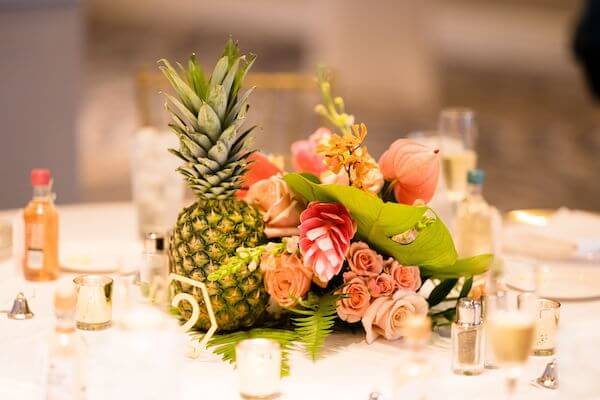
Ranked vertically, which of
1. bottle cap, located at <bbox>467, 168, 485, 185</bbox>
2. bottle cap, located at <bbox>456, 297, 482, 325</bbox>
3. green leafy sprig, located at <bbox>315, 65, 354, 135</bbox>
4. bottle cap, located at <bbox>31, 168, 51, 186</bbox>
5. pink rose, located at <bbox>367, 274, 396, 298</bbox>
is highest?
green leafy sprig, located at <bbox>315, 65, 354, 135</bbox>

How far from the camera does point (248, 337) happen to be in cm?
169

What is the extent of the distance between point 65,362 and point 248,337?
0.43 meters

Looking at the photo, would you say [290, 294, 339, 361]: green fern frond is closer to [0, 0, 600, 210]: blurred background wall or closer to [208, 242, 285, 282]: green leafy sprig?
[208, 242, 285, 282]: green leafy sprig

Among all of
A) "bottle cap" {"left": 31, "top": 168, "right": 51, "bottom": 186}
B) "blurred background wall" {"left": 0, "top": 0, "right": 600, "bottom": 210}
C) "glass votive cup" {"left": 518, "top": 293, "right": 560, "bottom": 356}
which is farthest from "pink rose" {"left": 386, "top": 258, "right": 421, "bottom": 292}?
"blurred background wall" {"left": 0, "top": 0, "right": 600, "bottom": 210}

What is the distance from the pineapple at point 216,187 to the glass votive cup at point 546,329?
0.45m

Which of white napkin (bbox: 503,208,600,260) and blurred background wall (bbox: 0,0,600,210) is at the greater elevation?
blurred background wall (bbox: 0,0,600,210)

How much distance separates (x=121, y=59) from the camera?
35.5 feet

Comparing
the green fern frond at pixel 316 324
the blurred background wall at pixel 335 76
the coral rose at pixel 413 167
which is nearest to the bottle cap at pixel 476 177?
the coral rose at pixel 413 167

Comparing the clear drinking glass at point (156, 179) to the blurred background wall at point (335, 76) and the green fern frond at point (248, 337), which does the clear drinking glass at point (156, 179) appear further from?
the green fern frond at point (248, 337)

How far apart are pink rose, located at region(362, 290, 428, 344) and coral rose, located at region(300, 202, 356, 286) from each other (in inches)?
4.1

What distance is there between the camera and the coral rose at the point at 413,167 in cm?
176

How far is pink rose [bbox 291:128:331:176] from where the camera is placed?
75.7 inches

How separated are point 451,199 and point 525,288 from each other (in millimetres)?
533

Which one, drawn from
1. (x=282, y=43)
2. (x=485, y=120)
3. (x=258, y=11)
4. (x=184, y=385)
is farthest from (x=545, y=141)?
(x=184, y=385)
